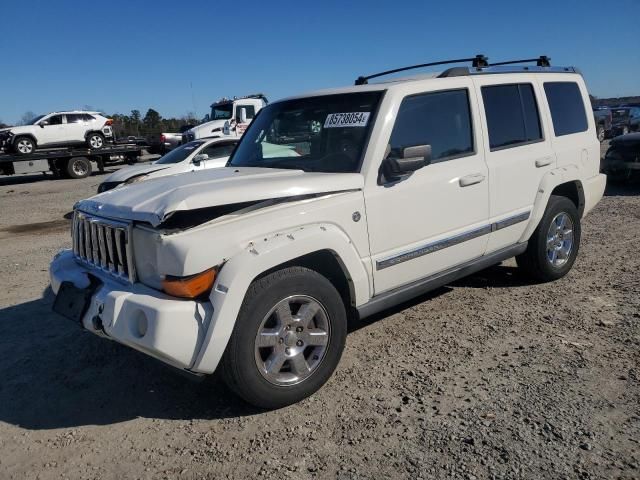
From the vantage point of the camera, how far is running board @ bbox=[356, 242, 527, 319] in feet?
11.7

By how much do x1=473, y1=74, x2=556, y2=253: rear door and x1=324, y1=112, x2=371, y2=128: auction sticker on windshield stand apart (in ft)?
3.77

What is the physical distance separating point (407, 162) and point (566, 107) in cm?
268

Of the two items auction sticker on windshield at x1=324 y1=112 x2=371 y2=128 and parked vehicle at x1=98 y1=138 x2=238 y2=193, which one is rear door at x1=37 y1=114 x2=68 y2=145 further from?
auction sticker on windshield at x1=324 y1=112 x2=371 y2=128

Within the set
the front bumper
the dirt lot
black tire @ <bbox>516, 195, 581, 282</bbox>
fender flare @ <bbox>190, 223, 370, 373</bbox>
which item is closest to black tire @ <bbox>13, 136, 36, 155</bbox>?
the dirt lot

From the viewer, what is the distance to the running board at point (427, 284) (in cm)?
358

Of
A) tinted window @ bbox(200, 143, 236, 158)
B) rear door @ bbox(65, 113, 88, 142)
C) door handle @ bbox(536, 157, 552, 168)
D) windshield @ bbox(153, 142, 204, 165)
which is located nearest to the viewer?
door handle @ bbox(536, 157, 552, 168)

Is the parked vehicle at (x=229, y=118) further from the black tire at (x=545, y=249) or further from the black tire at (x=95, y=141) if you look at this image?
the black tire at (x=545, y=249)

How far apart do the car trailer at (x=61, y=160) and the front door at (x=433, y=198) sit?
18.9 m

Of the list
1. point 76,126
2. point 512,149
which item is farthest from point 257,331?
point 76,126

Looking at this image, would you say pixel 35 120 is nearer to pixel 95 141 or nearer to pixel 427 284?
pixel 95 141

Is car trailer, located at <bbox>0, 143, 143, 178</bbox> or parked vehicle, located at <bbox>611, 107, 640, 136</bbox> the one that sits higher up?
car trailer, located at <bbox>0, 143, 143, 178</bbox>

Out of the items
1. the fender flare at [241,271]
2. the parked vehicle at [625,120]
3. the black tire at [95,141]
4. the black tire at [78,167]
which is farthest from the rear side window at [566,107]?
the parked vehicle at [625,120]

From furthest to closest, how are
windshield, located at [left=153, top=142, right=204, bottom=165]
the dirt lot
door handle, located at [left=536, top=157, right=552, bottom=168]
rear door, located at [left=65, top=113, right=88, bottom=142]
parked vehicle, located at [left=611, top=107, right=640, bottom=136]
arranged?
1. parked vehicle, located at [left=611, top=107, right=640, bottom=136]
2. rear door, located at [left=65, top=113, right=88, bottom=142]
3. windshield, located at [left=153, top=142, right=204, bottom=165]
4. door handle, located at [left=536, top=157, right=552, bottom=168]
5. the dirt lot

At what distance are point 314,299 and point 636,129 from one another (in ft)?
84.7
